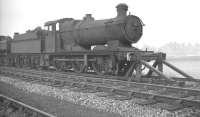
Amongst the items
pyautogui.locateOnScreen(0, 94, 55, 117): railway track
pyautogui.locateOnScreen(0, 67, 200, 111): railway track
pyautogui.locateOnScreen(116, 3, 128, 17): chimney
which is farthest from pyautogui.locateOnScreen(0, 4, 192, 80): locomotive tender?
pyautogui.locateOnScreen(0, 94, 55, 117): railway track

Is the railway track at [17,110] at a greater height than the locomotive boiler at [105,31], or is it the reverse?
the locomotive boiler at [105,31]

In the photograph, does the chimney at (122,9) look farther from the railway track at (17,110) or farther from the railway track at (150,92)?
→ the railway track at (17,110)

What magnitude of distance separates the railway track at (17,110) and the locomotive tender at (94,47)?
5603 mm

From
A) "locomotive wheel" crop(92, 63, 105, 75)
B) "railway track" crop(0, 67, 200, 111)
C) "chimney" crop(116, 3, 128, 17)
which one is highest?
"chimney" crop(116, 3, 128, 17)

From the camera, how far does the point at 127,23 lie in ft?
39.5

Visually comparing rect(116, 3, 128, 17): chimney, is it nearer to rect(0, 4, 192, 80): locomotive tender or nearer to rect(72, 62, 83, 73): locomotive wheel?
rect(0, 4, 192, 80): locomotive tender

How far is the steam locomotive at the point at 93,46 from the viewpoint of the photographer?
11.8 m

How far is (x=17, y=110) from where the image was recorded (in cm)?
627

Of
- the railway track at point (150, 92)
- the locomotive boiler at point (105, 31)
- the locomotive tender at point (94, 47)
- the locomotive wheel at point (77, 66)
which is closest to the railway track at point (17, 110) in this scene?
the railway track at point (150, 92)

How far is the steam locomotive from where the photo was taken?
11.8 m

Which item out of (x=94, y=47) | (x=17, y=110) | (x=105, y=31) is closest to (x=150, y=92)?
(x=17, y=110)

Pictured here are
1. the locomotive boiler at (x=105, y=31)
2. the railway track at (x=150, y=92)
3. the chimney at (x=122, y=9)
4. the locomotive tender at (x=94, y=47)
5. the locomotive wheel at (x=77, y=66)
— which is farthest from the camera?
the locomotive wheel at (x=77, y=66)

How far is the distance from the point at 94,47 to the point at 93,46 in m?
1.39

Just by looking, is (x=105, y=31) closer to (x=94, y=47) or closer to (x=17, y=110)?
(x=94, y=47)
